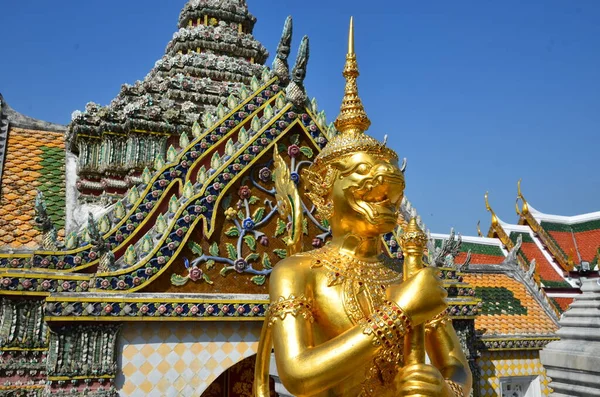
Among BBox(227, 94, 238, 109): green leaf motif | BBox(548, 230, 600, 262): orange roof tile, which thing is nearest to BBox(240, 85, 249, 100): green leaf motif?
BBox(227, 94, 238, 109): green leaf motif

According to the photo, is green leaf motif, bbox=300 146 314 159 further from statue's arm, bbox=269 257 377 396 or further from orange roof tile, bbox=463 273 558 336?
orange roof tile, bbox=463 273 558 336

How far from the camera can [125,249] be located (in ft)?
23.2

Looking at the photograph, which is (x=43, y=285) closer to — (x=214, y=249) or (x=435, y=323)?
(x=214, y=249)

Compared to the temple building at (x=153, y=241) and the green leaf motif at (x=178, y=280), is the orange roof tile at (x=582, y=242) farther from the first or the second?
the green leaf motif at (x=178, y=280)

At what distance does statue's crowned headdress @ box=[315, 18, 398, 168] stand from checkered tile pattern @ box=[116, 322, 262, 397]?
349 cm

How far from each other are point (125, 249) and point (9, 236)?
2.09 meters

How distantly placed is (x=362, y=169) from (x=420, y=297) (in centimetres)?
114

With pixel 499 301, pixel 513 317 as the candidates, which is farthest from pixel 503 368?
pixel 499 301

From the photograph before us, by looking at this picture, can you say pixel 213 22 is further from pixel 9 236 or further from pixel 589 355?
pixel 589 355

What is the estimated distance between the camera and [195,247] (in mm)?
7262

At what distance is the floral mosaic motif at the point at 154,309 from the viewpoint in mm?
6285

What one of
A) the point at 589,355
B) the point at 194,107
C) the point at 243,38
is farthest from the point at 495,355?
the point at 243,38

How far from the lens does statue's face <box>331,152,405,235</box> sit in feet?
13.9

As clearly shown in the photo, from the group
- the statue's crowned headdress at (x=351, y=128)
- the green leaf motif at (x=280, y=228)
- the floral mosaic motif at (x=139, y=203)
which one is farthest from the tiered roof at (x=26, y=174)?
the statue's crowned headdress at (x=351, y=128)
